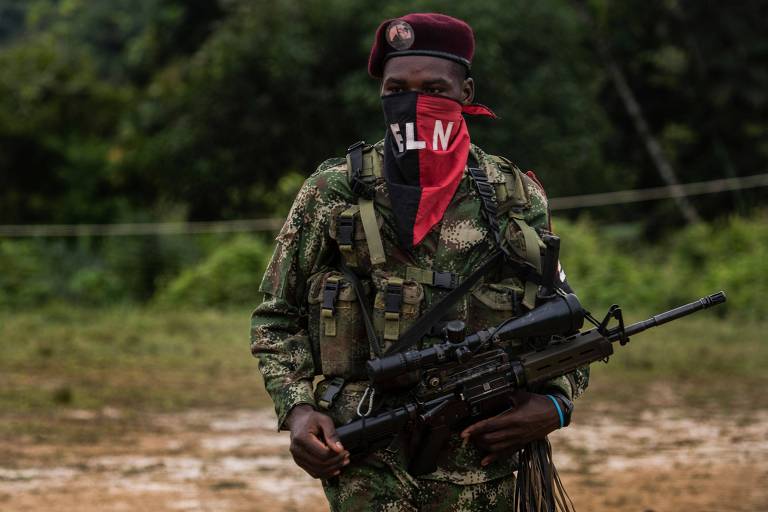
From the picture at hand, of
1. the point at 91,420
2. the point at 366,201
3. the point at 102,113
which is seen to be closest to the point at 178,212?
the point at 102,113

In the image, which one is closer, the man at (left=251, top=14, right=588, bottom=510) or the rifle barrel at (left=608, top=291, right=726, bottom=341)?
the man at (left=251, top=14, right=588, bottom=510)

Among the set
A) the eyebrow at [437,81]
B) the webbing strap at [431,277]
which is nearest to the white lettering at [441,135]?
the eyebrow at [437,81]

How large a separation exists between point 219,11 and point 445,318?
25061 millimetres

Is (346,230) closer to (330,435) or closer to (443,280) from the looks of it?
(443,280)

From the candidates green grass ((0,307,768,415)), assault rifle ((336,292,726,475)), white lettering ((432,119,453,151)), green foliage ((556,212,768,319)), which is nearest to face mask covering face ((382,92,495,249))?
white lettering ((432,119,453,151))

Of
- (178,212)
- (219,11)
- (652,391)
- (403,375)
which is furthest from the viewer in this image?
(219,11)

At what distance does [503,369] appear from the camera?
3066 mm

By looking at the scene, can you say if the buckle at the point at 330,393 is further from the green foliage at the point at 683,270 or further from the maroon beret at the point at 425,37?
the green foliage at the point at 683,270

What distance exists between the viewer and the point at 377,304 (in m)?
3.08

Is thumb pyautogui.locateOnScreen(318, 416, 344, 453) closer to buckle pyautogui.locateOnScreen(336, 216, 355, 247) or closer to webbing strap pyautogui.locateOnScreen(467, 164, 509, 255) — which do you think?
buckle pyautogui.locateOnScreen(336, 216, 355, 247)

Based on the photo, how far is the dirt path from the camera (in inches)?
273

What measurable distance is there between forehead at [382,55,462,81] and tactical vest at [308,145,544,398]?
233 mm

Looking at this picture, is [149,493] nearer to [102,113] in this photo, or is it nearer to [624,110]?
[102,113]

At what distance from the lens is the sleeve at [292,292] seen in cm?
311
